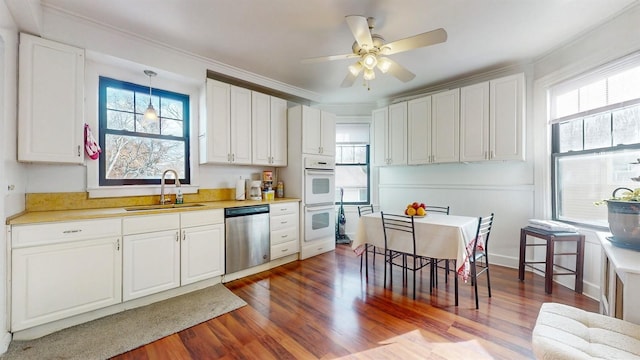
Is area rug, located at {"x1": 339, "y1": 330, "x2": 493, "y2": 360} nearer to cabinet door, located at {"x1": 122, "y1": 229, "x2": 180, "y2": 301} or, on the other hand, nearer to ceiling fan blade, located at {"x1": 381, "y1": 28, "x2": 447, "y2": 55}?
cabinet door, located at {"x1": 122, "y1": 229, "x2": 180, "y2": 301}

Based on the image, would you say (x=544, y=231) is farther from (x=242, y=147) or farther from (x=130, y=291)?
(x=130, y=291)

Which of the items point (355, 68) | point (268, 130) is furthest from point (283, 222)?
point (355, 68)

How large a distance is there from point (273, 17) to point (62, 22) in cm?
190

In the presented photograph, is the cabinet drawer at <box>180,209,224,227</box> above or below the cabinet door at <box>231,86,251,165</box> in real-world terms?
below

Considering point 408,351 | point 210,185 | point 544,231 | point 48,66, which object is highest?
point 48,66

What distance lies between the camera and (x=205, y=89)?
3244 mm

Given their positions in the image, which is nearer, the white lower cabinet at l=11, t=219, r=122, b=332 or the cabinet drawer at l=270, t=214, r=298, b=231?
the white lower cabinet at l=11, t=219, r=122, b=332

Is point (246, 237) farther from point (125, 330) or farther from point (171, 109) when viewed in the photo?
point (171, 109)

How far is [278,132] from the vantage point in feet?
13.1

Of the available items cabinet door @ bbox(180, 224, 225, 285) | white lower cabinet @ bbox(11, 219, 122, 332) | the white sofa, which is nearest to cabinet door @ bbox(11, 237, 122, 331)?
white lower cabinet @ bbox(11, 219, 122, 332)

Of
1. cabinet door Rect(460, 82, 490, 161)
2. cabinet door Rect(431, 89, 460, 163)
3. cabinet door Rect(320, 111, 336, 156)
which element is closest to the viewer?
cabinet door Rect(460, 82, 490, 161)

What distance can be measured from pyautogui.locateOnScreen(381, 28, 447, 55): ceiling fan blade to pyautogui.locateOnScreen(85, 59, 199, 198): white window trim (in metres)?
2.43

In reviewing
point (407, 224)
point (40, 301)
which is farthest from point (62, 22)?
point (407, 224)

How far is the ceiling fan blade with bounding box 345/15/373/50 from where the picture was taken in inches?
74.5
